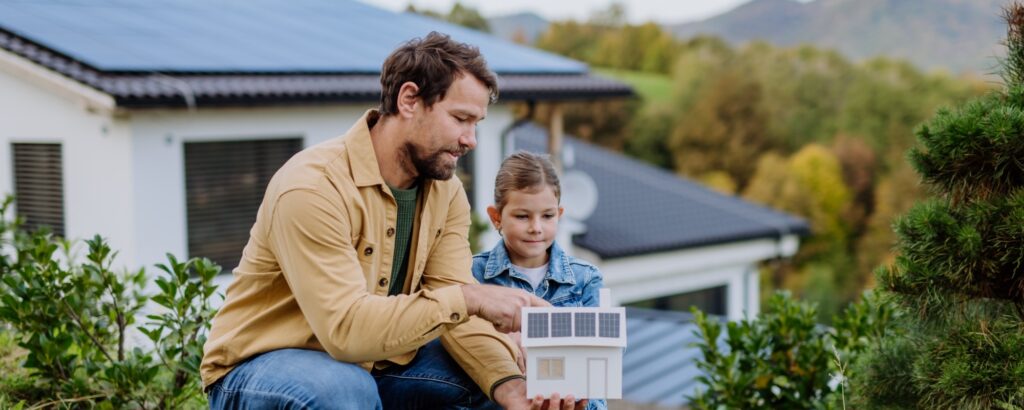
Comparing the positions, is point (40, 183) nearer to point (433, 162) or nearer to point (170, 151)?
point (170, 151)

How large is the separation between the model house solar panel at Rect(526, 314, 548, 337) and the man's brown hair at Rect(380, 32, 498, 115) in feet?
2.25

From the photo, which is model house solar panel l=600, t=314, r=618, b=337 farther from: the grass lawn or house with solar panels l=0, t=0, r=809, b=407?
the grass lawn

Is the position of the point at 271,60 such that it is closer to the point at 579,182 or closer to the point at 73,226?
the point at 73,226

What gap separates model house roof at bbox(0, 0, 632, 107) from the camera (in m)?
11.2

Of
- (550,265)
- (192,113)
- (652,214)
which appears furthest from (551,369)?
(652,214)

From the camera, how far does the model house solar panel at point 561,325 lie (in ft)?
9.93

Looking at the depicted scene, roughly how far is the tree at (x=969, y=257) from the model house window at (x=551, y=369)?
1.16 m

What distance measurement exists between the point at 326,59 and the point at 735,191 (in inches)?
1820

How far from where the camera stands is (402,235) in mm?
3389

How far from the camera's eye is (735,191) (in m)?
57.5

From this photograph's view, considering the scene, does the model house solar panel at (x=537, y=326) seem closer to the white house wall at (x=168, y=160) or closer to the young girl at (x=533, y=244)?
the young girl at (x=533, y=244)

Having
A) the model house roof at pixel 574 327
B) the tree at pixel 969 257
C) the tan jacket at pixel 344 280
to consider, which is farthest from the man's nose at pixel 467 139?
the tree at pixel 969 257

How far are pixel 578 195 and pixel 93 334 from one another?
13.6 m

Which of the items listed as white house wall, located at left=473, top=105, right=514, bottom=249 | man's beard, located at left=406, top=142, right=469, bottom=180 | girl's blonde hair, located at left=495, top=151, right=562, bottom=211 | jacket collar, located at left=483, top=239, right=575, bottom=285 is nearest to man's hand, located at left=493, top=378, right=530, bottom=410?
man's beard, located at left=406, top=142, right=469, bottom=180
